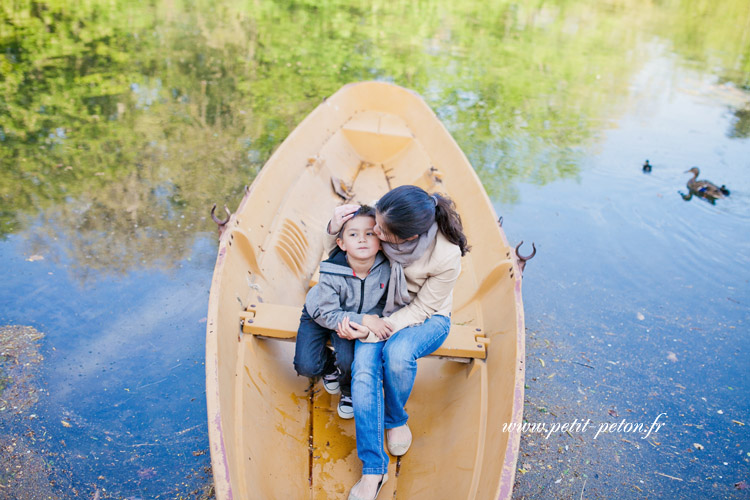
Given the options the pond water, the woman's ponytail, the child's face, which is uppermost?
the woman's ponytail

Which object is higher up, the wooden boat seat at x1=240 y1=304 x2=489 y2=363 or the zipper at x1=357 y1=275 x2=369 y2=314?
the zipper at x1=357 y1=275 x2=369 y2=314

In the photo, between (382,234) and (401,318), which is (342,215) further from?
(401,318)

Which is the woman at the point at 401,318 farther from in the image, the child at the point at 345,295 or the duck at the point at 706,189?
the duck at the point at 706,189

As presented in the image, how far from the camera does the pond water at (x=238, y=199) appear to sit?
3.00m

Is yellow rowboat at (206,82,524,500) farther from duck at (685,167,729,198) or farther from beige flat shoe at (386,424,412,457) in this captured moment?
duck at (685,167,729,198)

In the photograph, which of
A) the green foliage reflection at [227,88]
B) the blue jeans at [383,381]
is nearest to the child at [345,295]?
the blue jeans at [383,381]

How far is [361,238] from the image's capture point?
220 centimetres

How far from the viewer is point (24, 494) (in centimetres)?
253

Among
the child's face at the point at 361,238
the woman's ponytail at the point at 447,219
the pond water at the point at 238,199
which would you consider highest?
the woman's ponytail at the point at 447,219

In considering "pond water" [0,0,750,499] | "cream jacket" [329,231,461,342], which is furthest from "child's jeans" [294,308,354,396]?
"pond water" [0,0,750,499]

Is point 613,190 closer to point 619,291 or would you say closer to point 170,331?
point 619,291

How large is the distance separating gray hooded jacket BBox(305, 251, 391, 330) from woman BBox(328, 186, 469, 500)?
59mm

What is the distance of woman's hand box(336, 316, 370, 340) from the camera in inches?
86.7

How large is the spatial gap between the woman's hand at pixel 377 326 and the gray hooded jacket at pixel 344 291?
28 millimetres
